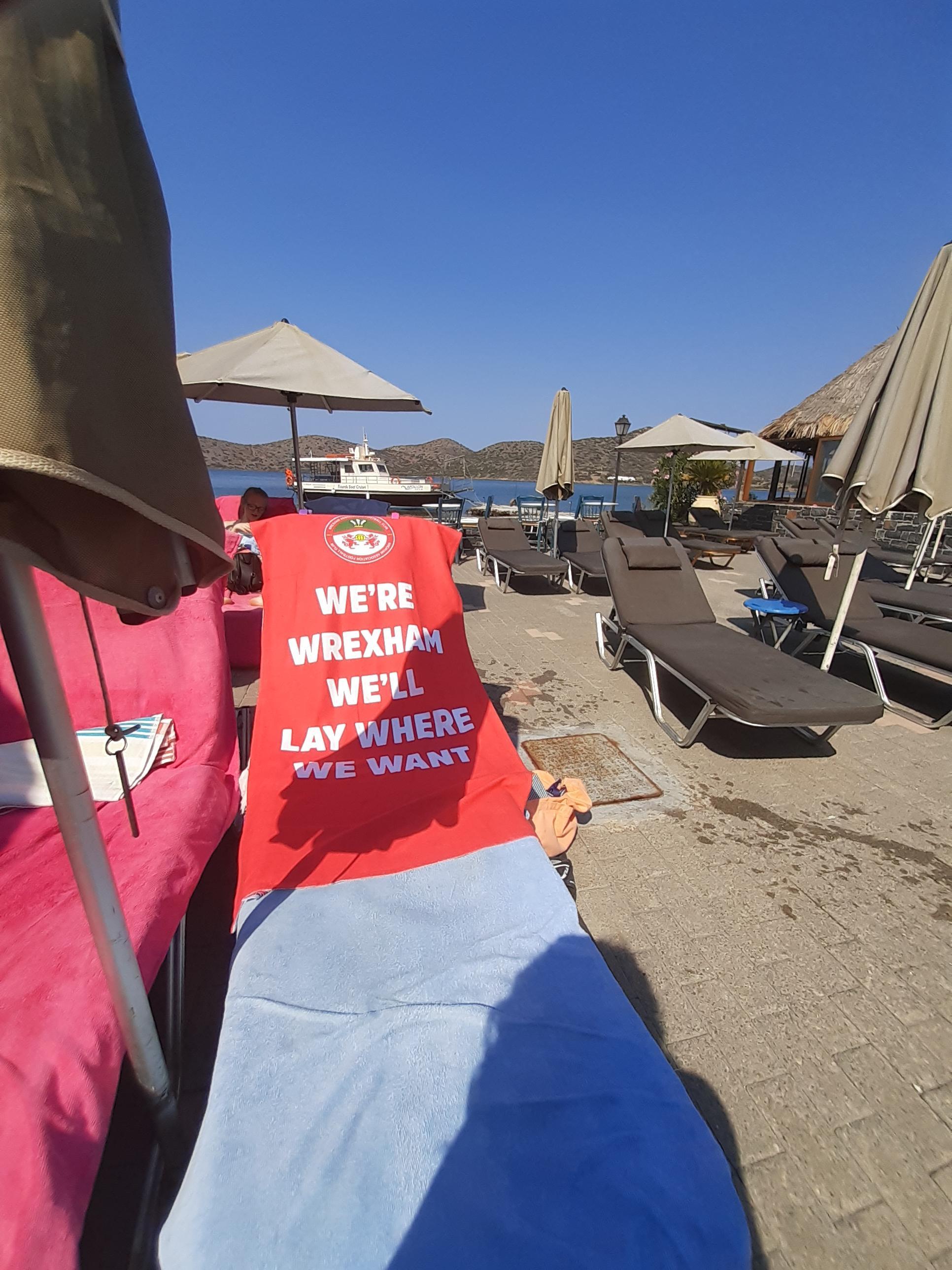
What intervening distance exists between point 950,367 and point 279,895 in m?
4.47

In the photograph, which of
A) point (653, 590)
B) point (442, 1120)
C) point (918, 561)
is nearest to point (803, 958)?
point (442, 1120)

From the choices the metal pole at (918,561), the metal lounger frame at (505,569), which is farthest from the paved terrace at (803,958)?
the metal lounger frame at (505,569)

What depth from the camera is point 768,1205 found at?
1.26 meters

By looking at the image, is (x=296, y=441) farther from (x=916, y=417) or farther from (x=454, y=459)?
(x=454, y=459)

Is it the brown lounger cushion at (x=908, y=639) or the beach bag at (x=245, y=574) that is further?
the beach bag at (x=245, y=574)

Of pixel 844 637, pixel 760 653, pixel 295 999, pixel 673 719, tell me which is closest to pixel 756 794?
pixel 673 719

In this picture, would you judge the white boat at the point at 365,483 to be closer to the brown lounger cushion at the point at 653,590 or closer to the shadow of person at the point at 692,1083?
the brown lounger cushion at the point at 653,590

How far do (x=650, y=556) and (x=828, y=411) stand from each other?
41.8ft

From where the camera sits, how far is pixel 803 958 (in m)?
1.94

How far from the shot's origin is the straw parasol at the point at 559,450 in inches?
331

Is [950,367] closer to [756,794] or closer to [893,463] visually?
[893,463]

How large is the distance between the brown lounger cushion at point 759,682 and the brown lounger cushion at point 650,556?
30.5 inches

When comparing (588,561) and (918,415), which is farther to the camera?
(588,561)

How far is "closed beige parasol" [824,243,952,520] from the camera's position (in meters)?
3.21
